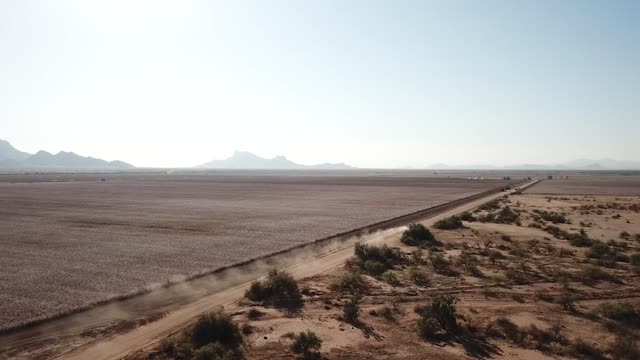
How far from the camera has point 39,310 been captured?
565 inches

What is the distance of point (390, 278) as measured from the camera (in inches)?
698

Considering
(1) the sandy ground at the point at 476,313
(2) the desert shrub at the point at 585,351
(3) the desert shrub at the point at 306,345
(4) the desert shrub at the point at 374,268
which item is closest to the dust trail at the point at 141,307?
Answer: (1) the sandy ground at the point at 476,313

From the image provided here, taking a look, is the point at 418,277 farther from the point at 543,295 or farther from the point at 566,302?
the point at 566,302

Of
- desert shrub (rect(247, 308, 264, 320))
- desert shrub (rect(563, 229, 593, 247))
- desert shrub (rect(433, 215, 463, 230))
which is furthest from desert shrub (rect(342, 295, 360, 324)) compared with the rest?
desert shrub (rect(433, 215, 463, 230))

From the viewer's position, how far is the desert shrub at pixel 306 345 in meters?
11.0

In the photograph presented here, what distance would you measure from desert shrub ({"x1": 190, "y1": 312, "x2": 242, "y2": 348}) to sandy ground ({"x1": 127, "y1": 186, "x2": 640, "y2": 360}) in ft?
1.56

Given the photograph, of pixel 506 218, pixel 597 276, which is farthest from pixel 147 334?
pixel 506 218

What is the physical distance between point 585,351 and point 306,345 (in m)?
7.16

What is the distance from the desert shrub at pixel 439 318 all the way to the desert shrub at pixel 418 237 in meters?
13.2

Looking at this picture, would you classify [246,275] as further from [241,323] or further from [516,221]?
[516,221]

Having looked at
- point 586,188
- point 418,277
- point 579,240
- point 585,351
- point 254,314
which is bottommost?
point 586,188

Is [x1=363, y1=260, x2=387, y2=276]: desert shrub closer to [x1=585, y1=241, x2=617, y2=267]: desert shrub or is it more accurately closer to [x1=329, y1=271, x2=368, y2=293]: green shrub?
[x1=329, y1=271, x2=368, y2=293]: green shrub

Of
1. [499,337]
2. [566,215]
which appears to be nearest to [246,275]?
[499,337]

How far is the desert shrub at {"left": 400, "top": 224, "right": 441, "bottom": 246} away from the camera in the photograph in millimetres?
26281
